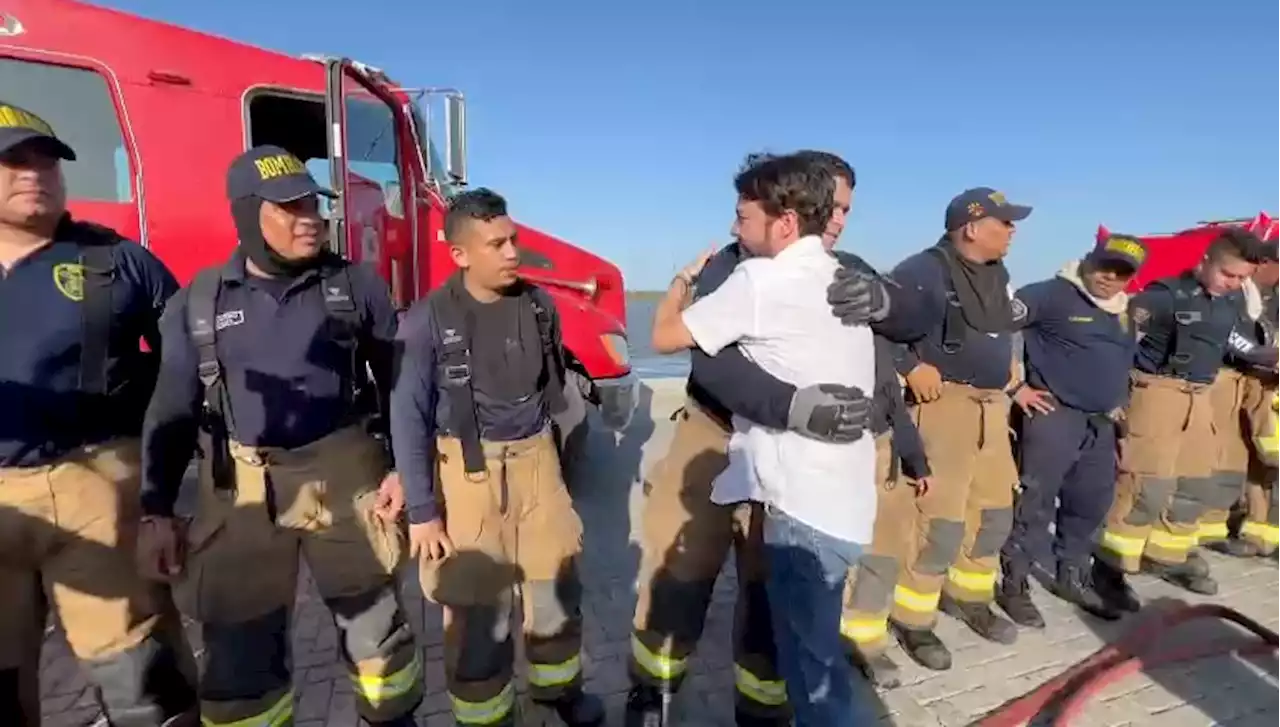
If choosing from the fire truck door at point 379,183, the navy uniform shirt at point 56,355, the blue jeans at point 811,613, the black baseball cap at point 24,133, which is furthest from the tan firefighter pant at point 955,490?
the fire truck door at point 379,183

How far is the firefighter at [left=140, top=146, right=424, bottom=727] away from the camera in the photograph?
2.25 metres

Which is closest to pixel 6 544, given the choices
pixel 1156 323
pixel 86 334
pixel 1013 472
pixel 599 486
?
pixel 86 334

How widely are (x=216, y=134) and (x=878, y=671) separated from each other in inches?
179

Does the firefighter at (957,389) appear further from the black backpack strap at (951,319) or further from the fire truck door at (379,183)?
the fire truck door at (379,183)

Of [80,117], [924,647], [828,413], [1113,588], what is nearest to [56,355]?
[828,413]

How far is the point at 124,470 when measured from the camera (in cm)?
235

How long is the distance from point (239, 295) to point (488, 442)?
885mm

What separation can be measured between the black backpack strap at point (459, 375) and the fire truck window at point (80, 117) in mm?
2963

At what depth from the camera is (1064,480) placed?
4008 millimetres

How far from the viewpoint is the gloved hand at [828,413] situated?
177cm

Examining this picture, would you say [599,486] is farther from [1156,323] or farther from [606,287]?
[1156,323]

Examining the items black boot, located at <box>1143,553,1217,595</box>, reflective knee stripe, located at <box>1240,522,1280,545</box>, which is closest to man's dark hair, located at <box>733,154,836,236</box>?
black boot, located at <box>1143,553,1217,595</box>

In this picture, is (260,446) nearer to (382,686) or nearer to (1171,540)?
(382,686)

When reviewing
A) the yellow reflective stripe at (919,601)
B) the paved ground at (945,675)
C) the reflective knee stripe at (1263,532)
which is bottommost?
the paved ground at (945,675)
